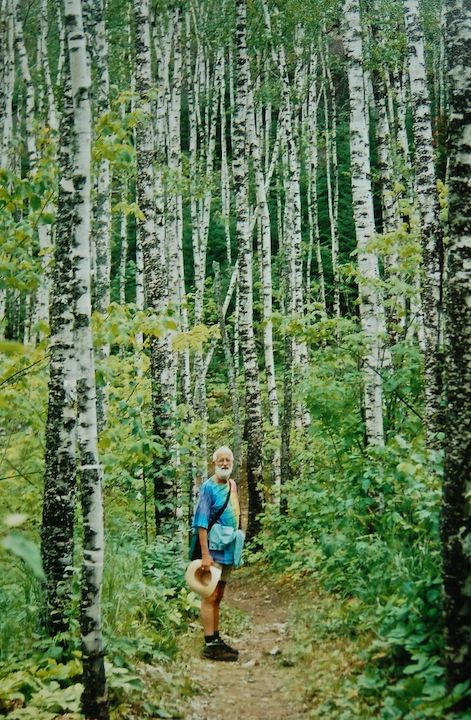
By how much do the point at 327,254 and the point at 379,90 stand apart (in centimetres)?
1324

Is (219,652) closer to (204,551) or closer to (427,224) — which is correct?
(204,551)

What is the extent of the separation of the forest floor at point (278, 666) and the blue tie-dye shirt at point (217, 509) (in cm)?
88

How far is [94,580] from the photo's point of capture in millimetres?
3834

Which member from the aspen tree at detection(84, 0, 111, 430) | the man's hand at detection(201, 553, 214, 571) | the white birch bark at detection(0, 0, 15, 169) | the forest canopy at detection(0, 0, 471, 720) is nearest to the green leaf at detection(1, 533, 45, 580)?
the forest canopy at detection(0, 0, 471, 720)

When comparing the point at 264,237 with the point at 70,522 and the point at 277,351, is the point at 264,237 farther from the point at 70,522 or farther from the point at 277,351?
the point at 277,351

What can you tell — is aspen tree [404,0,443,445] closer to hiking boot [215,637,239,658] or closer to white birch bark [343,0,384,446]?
white birch bark [343,0,384,446]

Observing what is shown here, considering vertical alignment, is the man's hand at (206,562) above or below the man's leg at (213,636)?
above

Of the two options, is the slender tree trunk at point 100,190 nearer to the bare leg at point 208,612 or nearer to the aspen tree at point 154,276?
the aspen tree at point 154,276

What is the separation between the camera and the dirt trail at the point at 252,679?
446 cm

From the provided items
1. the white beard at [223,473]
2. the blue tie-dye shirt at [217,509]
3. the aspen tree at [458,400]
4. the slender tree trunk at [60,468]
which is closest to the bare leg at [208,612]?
the blue tie-dye shirt at [217,509]

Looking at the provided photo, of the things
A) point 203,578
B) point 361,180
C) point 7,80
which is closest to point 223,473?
point 203,578

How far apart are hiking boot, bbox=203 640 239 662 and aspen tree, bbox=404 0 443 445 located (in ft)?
9.49

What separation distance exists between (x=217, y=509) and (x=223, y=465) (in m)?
0.44

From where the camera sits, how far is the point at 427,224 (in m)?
7.82
